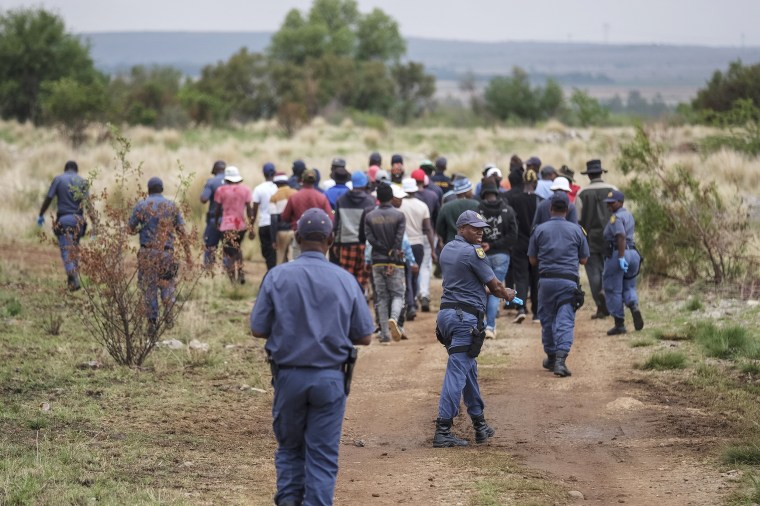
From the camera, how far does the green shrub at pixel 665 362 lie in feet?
42.0

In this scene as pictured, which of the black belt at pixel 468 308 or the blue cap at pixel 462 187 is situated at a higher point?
the blue cap at pixel 462 187

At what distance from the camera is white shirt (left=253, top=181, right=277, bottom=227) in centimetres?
1752

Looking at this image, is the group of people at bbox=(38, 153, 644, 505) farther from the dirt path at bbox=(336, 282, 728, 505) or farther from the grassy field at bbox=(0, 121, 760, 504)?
the grassy field at bbox=(0, 121, 760, 504)

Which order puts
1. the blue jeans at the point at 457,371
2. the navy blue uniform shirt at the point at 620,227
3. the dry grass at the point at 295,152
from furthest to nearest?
the dry grass at the point at 295,152 < the navy blue uniform shirt at the point at 620,227 < the blue jeans at the point at 457,371

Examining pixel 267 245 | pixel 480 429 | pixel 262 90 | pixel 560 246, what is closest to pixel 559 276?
pixel 560 246

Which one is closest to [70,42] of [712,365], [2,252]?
[2,252]

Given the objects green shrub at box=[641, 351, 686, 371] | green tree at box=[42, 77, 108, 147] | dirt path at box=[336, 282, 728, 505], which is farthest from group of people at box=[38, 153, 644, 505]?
green tree at box=[42, 77, 108, 147]

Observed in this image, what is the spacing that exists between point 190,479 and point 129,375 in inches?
152

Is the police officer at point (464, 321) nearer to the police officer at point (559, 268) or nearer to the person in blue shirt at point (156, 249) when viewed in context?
the police officer at point (559, 268)

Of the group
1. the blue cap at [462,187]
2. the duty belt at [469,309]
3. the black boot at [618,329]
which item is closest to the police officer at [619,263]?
the black boot at [618,329]

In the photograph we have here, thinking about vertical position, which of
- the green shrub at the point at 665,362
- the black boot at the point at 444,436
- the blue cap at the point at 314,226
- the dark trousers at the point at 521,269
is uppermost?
the blue cap at the point at 314,226

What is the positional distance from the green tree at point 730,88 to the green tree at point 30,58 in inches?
1121

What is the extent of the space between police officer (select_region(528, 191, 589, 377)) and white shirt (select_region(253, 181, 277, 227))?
6091 millimetres

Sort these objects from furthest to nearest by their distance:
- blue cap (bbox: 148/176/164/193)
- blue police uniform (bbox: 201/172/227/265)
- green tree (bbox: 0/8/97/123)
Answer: green tree (bbox: 0/8/97/123) → blue police uniform (bbox: 201/172/227/265) → blue cap (bbox: 148/176/164/193)
